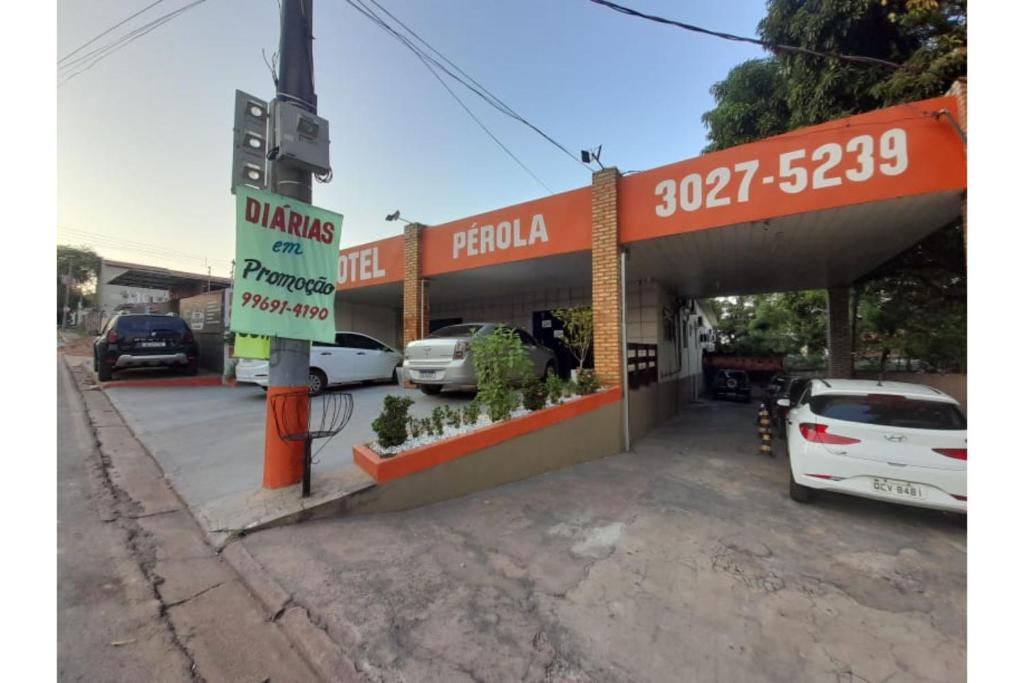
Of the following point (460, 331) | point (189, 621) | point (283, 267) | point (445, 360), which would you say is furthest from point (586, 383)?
point (189, 621)

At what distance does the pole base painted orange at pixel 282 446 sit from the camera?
3638 mm

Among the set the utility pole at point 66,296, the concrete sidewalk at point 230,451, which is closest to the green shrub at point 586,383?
the concrete sidewalk at point 230,451

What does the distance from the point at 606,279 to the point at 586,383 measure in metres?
1.75

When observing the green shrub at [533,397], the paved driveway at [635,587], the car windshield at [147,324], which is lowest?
the paved driveway at [635,587]

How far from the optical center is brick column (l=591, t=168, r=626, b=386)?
255 inches

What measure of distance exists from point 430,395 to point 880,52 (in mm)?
11224

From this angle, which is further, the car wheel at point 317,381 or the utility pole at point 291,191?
the car wheel at point 317,381

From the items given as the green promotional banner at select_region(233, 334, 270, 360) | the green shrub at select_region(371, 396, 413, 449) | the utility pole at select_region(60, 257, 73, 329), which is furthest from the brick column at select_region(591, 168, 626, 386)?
the utility pole at select_region(60, 257, 73, 329)

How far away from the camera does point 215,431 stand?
601 cm

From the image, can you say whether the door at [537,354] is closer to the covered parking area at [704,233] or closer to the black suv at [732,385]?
the covered parking area at [704,233]

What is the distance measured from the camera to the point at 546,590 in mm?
2701

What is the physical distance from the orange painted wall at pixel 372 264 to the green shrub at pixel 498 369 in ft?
18.1

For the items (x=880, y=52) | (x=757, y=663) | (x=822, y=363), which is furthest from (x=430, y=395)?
(x=822, y=363)

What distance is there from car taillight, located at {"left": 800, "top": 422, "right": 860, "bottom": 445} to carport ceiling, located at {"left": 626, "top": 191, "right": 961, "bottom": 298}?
2.97 m
